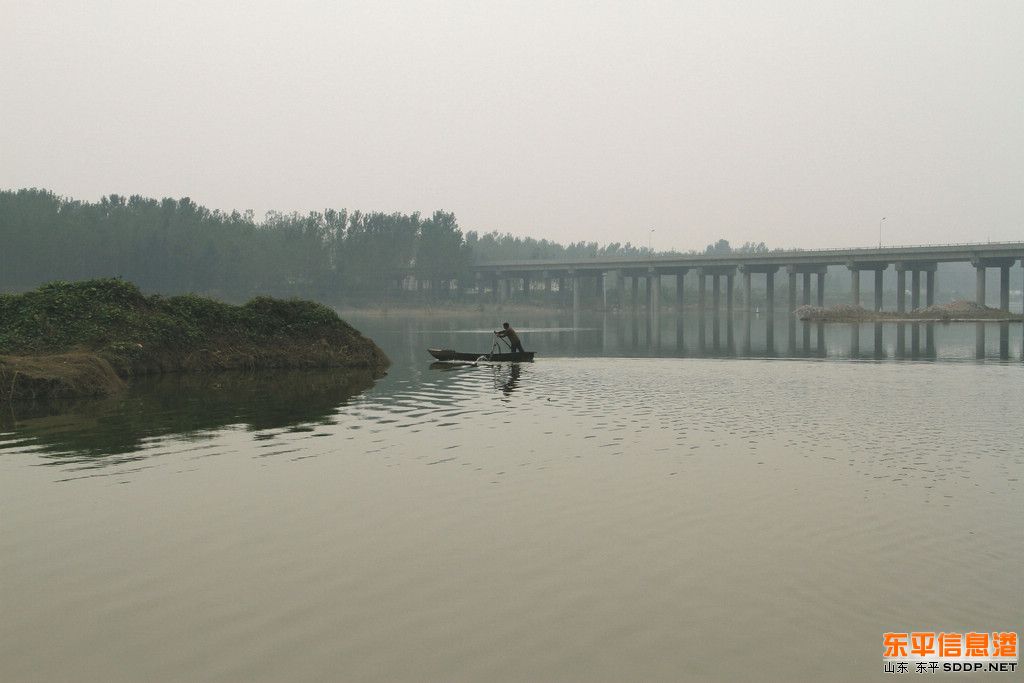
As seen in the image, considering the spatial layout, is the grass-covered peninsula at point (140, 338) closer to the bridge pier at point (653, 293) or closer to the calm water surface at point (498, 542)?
the calm water surface at point (498, 542)

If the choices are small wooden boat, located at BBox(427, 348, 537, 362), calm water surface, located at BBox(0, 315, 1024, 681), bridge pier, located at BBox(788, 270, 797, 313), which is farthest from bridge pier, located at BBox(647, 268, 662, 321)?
calm water surface, located at BBox(0, 315, 1024, 681)

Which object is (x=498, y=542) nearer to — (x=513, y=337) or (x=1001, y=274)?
(x=513, y=337)

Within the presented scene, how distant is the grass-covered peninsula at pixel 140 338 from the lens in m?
31.9

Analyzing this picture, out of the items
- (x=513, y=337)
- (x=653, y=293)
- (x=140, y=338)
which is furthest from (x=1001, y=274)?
(x=140, y=338)

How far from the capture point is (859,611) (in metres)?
9.84

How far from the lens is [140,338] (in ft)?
131

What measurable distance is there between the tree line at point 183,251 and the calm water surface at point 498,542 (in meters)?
124

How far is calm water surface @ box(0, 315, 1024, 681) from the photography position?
8.84m

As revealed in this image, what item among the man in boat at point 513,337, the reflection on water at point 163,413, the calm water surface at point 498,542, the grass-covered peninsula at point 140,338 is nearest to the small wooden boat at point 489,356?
the man in boat at point 513,337

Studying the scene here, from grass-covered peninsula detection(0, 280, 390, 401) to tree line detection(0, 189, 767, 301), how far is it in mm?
98713

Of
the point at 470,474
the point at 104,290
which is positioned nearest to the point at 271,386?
the point at 104,290

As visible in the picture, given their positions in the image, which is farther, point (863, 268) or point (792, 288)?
point (792, 288)

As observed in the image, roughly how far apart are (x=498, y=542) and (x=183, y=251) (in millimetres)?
149055

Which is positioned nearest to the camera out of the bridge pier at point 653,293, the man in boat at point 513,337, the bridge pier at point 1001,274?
the man in boat at point 513,337
